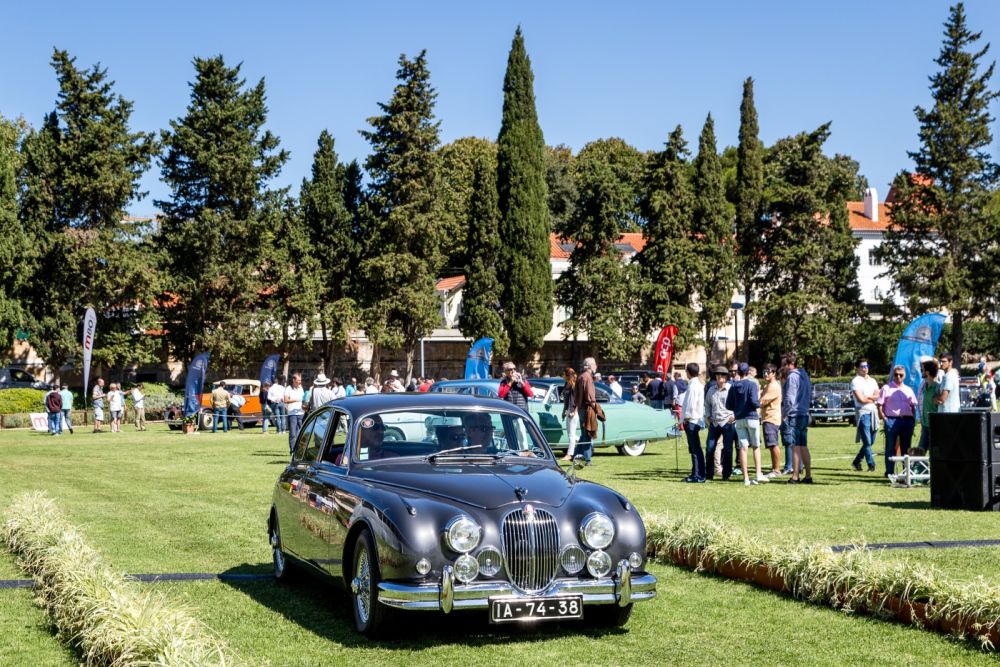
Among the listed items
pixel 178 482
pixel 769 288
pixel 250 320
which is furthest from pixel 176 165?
pixel 178 482

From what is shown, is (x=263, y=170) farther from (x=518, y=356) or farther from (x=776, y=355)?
(x=776, y=355)

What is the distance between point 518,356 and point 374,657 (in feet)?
174

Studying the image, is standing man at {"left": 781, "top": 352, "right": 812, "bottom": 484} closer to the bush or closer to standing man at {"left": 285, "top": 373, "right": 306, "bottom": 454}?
standing man at {"left": 285, "top": 373, "right": 306, "bottom": 454}

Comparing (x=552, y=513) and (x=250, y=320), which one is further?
(x=250, y=320)

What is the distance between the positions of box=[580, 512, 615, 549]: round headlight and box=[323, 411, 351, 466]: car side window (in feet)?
6.99

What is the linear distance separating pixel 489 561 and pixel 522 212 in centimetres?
5184

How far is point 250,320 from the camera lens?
57.1 m

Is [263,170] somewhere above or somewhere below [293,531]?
above

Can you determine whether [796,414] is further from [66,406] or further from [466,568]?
[66,406]

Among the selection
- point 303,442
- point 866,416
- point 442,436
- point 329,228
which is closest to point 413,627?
point 442,436

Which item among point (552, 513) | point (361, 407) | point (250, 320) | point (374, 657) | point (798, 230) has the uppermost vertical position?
point (798, 230)

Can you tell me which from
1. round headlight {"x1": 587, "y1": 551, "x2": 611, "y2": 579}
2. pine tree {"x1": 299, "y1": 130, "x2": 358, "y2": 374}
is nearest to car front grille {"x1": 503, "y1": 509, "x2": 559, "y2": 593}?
round headlight {"x1": 587, "y1": 551, "x2": 611, "y2": 579}

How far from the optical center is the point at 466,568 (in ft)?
23.4

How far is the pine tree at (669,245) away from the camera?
61.2 m
